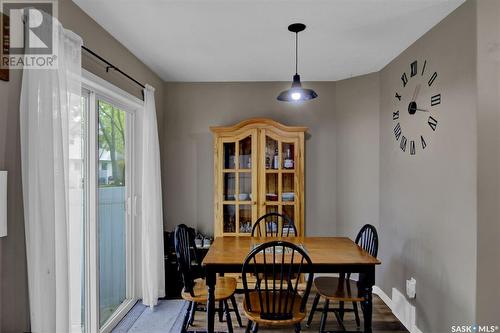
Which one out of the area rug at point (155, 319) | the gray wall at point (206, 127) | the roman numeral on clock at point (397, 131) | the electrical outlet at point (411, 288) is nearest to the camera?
the electrical outlet at point (411, 288)

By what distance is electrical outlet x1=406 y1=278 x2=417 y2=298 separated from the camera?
2570 mm

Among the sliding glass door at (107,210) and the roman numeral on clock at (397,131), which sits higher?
the roman numeral on clock at (397,131)

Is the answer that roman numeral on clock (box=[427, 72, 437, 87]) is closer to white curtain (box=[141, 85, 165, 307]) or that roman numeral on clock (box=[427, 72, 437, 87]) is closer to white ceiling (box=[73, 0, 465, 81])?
white ceiling (box=[73, 0, 465, 81])

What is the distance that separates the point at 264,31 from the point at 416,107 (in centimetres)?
146

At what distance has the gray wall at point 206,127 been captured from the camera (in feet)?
12.7

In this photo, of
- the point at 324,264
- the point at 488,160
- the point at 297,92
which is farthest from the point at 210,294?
the point at 488,160

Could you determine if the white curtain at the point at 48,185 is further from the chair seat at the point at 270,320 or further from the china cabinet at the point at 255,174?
the china cabinet at the point at 255,174

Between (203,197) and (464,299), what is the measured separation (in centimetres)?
281

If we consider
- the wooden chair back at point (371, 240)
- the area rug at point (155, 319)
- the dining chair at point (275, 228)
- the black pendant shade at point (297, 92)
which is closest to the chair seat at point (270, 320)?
the wooden chair back at point (371, 240)

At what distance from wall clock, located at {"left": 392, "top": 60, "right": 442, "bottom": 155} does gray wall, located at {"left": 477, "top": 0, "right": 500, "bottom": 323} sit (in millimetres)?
401

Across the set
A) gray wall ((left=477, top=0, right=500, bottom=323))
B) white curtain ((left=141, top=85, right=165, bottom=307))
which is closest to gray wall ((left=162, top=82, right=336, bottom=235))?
white curtain ((left=141, top=85, right=165, bottom=307))

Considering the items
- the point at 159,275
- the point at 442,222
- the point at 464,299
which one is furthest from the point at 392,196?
the point at 159,275

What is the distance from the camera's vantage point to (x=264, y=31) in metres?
2.42
